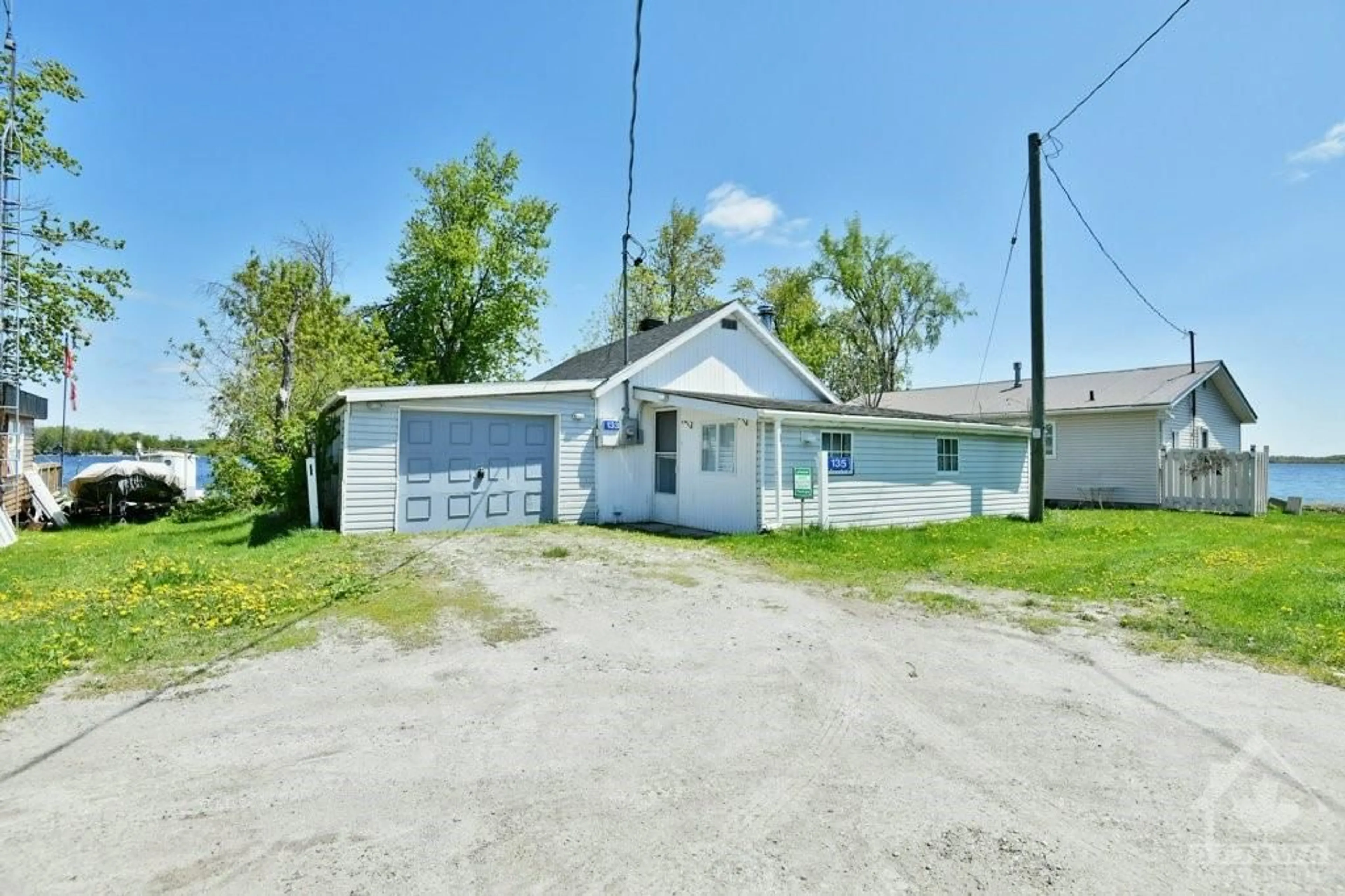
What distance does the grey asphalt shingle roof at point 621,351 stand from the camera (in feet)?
50.1

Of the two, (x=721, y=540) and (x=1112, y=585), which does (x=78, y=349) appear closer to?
(x=721, y=540)

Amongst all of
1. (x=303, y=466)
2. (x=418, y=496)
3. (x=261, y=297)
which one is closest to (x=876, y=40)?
(x=418, y=496)

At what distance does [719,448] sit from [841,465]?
7.72ft

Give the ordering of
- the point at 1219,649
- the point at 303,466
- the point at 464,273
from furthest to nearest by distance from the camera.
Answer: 1. the point at 464,273
2. the point at 303,466
3. the point at 1219,649

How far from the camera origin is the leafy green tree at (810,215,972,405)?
32.6 meters

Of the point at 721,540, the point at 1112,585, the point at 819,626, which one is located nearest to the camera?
the point at 819,626

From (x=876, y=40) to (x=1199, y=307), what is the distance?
54.3 feet

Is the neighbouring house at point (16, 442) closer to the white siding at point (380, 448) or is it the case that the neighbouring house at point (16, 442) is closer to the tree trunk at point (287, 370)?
the tree trunk at point (287, 370)

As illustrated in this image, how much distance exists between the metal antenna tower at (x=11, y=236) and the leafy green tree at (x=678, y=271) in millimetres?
19068

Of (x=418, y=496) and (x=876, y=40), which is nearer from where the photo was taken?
(x=876, y=40)

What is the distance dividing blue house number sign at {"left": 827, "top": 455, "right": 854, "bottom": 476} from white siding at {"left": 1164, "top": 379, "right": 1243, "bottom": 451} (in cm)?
1174

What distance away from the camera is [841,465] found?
12578mm

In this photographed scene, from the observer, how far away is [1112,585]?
751 centimetres

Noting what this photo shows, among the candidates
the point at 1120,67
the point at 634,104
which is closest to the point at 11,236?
the point at 634,104
